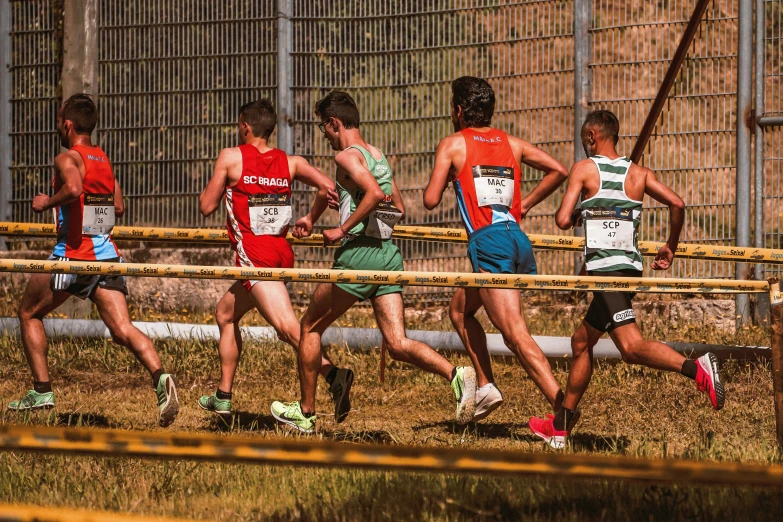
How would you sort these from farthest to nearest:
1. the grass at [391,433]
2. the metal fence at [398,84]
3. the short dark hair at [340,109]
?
the metal fence at [398,84] < the short dark hair at [340,109] < the grass at [391,433]

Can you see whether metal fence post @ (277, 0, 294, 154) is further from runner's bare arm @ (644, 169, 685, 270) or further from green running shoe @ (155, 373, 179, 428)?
runner's bare arm @ (644, 169, 685, 270)

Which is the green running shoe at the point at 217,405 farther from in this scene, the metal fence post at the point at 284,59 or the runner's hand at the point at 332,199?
the metal fence post at the point at 284,59

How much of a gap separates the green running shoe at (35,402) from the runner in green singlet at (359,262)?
5.09 ft

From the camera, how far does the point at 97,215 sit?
7.83 m

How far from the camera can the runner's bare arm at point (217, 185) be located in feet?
24.6

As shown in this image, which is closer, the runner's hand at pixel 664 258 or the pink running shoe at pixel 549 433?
the pink running shoe at pixel 549 433

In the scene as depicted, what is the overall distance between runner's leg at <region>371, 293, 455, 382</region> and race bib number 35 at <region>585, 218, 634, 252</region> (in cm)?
106

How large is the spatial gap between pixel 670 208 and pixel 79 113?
365 centimetres

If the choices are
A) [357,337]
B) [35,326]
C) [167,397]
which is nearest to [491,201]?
[167,397]

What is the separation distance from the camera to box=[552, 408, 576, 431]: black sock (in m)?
6.77

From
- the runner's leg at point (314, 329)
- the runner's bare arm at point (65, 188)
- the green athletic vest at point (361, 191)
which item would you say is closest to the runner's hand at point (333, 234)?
the green athletic vest at point (361, 191)

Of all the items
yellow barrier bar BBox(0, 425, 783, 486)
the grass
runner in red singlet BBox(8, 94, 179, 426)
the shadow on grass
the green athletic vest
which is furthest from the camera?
the shadow on grass

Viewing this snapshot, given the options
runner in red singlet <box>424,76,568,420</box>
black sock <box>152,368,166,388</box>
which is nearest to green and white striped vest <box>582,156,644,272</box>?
runner in red singlet <box>424,76,568,420</box>

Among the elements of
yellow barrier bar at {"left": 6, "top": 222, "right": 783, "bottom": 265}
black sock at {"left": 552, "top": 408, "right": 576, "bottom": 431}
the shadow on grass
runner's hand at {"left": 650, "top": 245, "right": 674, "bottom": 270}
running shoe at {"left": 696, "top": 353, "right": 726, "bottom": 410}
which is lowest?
the shadow on grass
